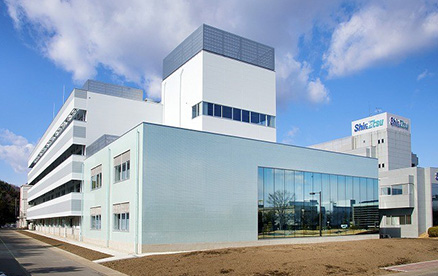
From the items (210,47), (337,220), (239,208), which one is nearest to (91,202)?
(239,208)

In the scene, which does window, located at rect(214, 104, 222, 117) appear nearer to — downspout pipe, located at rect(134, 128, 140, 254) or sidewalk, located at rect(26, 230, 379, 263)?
downspout pipe, located at rect(134, 128, 140, 254)

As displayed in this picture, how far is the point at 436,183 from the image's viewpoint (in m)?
55.8

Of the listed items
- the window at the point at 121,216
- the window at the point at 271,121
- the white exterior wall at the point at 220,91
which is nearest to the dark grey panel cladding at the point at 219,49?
the white exterior wall at the point at 220,91

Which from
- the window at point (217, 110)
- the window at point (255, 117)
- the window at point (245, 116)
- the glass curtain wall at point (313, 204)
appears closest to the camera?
the glass curtain wall at point (313, 204)

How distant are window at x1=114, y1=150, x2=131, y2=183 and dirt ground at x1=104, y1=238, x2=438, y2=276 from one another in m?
8.61

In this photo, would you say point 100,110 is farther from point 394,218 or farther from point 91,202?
point 394,218

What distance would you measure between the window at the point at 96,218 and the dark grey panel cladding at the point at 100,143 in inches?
236

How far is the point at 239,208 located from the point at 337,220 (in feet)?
37.5

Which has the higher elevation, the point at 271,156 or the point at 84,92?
the point at 84,92

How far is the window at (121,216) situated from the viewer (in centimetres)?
2931

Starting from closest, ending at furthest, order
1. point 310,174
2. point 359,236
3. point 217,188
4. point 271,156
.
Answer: point 217,188 → point 271,156 → point 310,174 → point 359,236

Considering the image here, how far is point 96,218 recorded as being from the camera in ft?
124

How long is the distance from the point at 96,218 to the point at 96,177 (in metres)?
3.90

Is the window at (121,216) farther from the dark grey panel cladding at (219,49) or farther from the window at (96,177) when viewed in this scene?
the dark grey panel cladding at (219,49)
